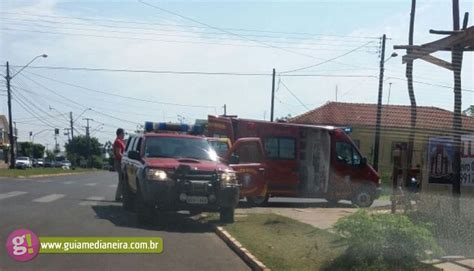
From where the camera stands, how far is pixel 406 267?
25.3 feet

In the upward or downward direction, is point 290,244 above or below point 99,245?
above

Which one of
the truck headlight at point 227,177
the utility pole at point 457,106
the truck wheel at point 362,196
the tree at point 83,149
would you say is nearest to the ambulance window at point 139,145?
the truck headlight at point 227,177

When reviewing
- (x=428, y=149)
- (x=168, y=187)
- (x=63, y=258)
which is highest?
(x=428, y=149)

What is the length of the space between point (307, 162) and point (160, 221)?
7.43m

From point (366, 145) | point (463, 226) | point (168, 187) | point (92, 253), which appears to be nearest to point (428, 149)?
point (463, 226)

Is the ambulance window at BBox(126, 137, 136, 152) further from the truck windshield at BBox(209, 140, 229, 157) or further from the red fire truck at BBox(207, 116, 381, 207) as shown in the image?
the red fire truck at BBox(207, 116, 381, 207)

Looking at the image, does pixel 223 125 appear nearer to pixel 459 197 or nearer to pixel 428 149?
pixel 428 149

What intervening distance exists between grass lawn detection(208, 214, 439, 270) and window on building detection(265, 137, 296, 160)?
567 centimetres

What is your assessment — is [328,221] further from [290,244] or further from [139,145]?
[139,145]

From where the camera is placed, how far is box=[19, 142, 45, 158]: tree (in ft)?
369

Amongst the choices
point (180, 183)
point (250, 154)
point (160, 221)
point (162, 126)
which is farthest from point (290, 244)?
point (250, 154)

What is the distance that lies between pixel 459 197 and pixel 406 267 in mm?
3703

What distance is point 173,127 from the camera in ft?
47.8

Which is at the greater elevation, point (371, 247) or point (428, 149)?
point (428, 149)
